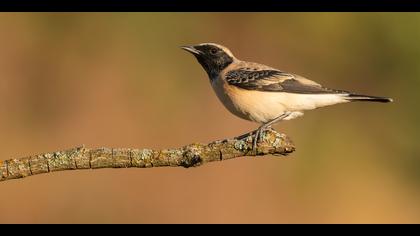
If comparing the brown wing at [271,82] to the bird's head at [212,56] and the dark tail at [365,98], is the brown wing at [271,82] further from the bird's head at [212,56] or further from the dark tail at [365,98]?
the bird's head at [212,56]

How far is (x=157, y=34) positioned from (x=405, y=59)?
6412mm

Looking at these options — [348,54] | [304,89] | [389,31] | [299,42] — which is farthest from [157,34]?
[304,89]

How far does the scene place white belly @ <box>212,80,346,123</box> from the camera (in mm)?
9469

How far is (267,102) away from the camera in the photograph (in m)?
A: 9.59

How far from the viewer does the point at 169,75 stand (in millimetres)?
17391

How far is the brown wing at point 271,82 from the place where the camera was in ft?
32.3

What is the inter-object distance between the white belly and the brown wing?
8cm

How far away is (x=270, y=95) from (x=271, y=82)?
1.29ft

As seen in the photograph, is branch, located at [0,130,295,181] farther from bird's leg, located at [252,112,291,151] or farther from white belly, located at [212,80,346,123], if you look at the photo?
white belly, located at [212,80,346,123]

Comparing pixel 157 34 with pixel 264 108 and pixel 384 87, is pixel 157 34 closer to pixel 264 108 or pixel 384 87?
pixel 384 87

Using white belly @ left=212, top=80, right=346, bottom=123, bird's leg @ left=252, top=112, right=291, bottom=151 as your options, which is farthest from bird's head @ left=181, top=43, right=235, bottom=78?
bird's leg @ left=252, top=112, right=291, bottom=151

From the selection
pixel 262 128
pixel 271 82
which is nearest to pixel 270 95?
pixel 271 82

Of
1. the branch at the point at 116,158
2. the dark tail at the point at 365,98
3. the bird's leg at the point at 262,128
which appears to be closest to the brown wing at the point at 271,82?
the dark tail at the point at 365,98

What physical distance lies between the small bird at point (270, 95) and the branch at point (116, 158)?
2084mm
